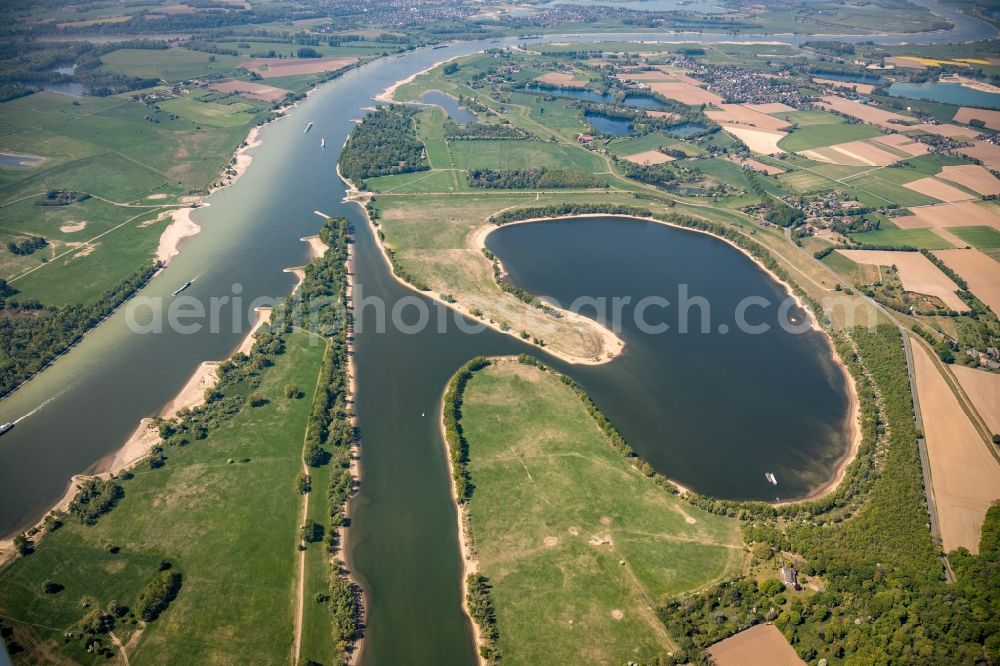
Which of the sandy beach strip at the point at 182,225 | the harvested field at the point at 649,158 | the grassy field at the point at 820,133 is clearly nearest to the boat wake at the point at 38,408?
the sandy beach strip at the point at 182,225

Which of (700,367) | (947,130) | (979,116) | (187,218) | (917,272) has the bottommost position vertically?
(700,367)

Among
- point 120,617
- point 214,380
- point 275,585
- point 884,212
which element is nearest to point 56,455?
point 214,380

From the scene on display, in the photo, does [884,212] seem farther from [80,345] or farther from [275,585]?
[80,345]

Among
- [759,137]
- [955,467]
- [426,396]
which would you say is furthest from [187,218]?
[759,137]

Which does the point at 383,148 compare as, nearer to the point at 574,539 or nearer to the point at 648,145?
the point at 648,145

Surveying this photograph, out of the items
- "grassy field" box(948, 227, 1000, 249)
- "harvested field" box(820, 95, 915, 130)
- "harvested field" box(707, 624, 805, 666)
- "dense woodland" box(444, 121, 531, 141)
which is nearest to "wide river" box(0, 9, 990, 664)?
"harvested field" box(707, 624, 805, 666)

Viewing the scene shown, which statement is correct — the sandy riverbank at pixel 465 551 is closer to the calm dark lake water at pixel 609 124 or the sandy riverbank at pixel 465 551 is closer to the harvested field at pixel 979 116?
the calm dark lake water at pixel 609 124

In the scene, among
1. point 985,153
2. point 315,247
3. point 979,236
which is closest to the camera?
point 315,247
